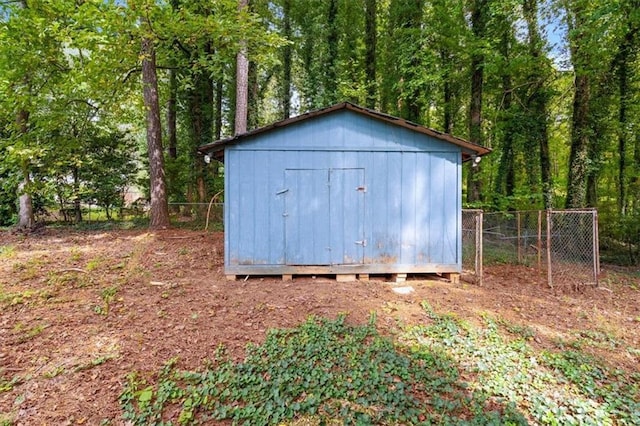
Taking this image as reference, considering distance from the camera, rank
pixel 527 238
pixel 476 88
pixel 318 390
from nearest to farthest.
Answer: pixel 318 390 < pixel 527 238 < pixel 476 88

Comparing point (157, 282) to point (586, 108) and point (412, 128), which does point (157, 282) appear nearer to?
point (412, 128)

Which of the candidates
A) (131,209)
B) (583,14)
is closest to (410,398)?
(583,14)

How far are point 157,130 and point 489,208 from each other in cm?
1117

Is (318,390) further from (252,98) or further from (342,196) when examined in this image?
(252,98)

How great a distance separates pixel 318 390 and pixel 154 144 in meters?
8.52

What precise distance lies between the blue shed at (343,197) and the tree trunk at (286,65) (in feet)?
39.0

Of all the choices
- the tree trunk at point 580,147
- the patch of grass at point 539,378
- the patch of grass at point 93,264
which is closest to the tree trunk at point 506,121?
the tree trunk at point 580,147

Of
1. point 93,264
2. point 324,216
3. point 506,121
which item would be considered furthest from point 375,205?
point 506,121

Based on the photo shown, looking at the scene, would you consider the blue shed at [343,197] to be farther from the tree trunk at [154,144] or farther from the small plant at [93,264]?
the tree trunk at [154,144]

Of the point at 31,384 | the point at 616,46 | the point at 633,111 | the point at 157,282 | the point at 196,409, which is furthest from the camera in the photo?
the point at 633,111

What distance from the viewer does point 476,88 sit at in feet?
37.4

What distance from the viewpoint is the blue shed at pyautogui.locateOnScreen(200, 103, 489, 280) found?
18.1 ft

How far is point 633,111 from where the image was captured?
33.3 feet

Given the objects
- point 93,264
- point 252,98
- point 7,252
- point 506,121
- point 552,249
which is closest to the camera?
point 93,264
